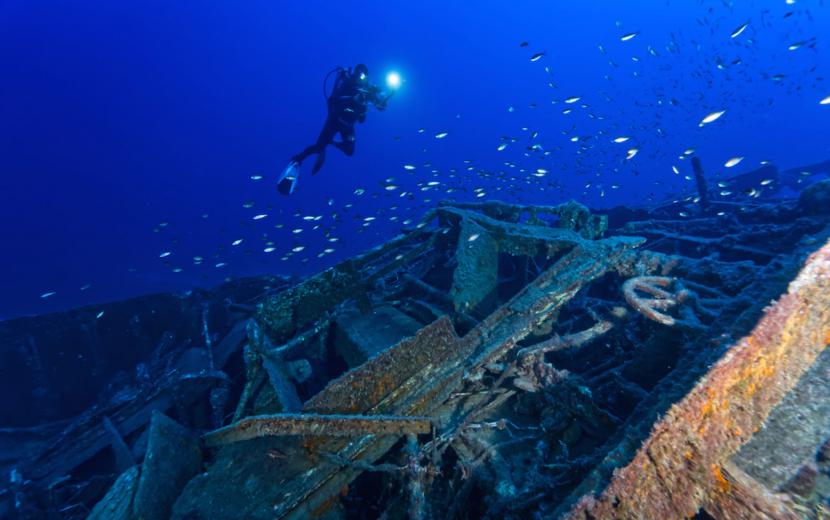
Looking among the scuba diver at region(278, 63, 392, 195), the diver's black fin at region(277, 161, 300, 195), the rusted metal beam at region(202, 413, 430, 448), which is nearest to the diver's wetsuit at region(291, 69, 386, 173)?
the scuba diver at region(278, 63, 392, 195)

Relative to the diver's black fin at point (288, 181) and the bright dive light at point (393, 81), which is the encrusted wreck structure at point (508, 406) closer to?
the diver's black fin at point (288, 181)

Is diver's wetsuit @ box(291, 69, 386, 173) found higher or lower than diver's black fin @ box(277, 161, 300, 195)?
higher

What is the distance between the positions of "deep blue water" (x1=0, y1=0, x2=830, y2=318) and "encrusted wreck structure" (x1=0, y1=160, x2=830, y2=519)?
4234 centimetres

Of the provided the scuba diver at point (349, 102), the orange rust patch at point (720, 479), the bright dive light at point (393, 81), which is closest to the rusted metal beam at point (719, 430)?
the orange rust patch at point (720, 479)

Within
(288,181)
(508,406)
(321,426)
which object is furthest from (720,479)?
(288,181)

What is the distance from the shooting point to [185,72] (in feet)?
472

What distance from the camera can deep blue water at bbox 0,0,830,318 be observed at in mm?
75312

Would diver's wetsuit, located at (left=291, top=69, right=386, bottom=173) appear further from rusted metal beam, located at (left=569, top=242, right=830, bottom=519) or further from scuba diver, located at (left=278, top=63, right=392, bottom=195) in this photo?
rusted metal beam, located at (left=569, top=242, right=830, bottom=519)

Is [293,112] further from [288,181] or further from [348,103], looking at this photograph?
[288,181]

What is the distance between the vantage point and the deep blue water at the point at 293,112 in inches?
2965

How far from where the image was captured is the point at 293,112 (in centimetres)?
16775

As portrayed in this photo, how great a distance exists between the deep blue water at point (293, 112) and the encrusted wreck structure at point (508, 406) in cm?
4234

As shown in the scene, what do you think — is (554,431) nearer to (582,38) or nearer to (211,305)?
(211,305)

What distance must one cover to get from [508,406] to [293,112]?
187649 millimetres
